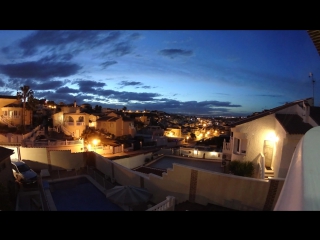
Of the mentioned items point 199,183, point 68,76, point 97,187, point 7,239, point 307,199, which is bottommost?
point 97,187

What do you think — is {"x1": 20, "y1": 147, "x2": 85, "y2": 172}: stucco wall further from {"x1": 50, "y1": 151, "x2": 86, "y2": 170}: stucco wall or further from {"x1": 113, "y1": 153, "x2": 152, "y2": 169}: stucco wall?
{"x1": 113, "y1": 153, "x2": 152, "y2": 169}: stucco wall

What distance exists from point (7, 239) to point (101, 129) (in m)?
21.8

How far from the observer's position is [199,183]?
6055 millimetres

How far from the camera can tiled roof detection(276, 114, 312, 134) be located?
6.97 meters

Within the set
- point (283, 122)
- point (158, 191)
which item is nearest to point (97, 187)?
point (158, 191)

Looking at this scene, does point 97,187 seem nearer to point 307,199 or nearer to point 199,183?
point 199,183

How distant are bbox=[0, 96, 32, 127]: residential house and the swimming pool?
50.0ft

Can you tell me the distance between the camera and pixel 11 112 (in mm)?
20688

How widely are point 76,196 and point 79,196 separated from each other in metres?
0.10

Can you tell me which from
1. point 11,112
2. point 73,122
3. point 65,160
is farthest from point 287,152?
point 11,112

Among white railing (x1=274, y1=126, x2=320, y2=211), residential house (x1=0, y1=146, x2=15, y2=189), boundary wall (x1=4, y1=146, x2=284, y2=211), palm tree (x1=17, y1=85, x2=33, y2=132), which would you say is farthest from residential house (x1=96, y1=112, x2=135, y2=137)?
white railing (x1=274, y1=126, x2=320, y2=211)

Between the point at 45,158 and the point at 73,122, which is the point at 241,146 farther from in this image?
the point at 73,122
